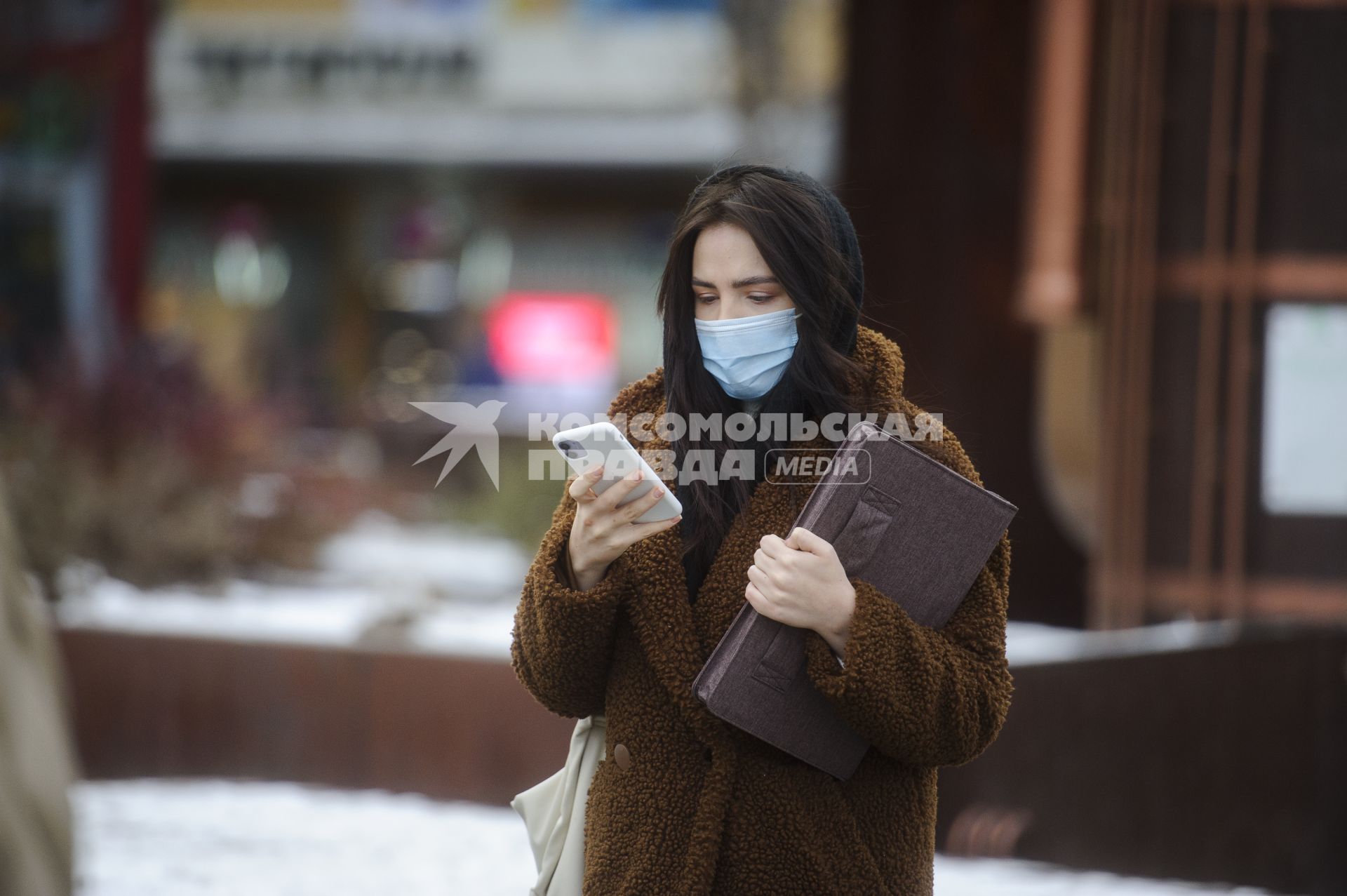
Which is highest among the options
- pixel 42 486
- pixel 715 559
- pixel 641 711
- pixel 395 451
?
pixel 715 559

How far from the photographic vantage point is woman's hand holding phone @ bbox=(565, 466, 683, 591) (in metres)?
1.76

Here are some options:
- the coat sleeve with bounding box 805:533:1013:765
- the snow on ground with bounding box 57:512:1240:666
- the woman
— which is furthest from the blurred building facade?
the coat sleeve with bounding box 805:533:1013:765

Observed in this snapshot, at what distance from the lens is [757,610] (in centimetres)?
178

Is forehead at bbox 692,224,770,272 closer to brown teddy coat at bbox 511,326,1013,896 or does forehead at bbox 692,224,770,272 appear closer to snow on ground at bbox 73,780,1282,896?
brown teddy coat at bbox 511,326,1013,896

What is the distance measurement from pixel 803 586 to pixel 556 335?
20.9 meters

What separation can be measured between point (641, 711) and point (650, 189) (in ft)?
67.2

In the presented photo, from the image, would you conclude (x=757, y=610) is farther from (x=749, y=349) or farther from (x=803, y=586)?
(x=749, y=349)

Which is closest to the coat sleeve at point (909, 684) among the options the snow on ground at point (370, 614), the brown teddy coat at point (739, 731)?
the brown teddy coat at point (739, 731)

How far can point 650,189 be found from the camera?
2195cm

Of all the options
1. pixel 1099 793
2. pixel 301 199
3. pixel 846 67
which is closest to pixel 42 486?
pixel 846 67

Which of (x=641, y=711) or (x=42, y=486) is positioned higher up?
(x=641, y=711)

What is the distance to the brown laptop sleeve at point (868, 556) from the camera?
1803mm

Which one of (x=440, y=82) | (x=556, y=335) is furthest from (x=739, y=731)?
(x=556, y=335)

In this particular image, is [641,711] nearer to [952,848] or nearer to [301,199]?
[952,848]
